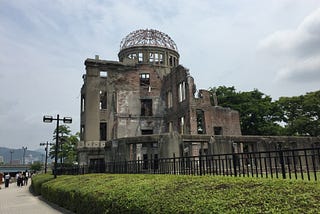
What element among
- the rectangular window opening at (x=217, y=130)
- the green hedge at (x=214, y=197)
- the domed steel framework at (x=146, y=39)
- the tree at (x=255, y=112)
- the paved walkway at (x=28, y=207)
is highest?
the domed steel framework at (x=146, y=39)

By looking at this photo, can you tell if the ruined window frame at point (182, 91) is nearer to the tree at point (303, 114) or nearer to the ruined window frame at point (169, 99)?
the ruined window frame at point (169, 99)

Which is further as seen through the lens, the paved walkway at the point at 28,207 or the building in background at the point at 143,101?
the building in background at the point at 143,101

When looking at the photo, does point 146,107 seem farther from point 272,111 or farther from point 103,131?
point 272,111

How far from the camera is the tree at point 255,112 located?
123 feet

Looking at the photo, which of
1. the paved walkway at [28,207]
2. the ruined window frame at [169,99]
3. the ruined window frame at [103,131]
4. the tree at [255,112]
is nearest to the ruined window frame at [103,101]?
the ruined window frame at [103,131]

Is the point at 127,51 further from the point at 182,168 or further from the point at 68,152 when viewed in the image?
the point at 182,168

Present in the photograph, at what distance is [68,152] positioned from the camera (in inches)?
1831

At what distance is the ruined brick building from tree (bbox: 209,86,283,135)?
6784mm

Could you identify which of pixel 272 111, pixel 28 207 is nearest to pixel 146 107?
pixel 272 111

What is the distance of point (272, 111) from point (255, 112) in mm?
2851

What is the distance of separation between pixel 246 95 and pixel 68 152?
31.1m

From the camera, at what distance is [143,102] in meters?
35.1

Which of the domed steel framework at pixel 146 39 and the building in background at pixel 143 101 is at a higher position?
the domed steel framework at pixel 146 39

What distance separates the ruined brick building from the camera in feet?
95.9
